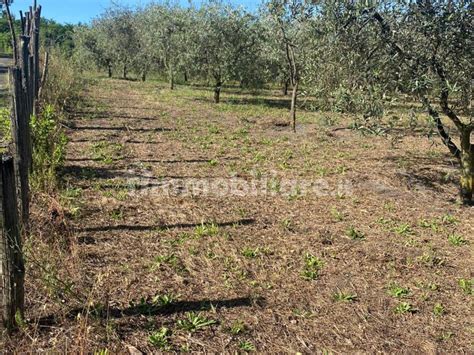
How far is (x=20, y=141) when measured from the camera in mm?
4656

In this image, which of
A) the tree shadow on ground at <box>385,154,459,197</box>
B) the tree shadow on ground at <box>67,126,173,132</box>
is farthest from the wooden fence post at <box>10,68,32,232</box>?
the tree shadow on ground at <box>67,126,173,132</box>

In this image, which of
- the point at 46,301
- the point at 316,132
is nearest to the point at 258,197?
the point at 46,301

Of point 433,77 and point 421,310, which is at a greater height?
point 433,77

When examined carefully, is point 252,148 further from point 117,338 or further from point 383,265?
point 117,338

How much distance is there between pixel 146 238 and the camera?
5262 mm

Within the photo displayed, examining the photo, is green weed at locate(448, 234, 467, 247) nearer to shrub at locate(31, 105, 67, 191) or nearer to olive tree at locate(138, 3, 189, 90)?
shrub at locate(31, 105, 67, 191)

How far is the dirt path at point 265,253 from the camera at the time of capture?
361 cm

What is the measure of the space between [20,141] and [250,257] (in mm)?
2870

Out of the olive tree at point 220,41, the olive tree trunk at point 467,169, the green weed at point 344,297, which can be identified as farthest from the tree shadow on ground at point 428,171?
the olive tree at point 220,41

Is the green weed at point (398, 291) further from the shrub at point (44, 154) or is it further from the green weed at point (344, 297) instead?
the shrub at point (44, 154)

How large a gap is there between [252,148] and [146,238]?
6.07m

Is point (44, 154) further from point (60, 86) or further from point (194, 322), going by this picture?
point (60, 86)

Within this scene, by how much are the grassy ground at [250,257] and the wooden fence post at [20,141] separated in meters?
0.37

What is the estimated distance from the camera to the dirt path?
361 centimetres
